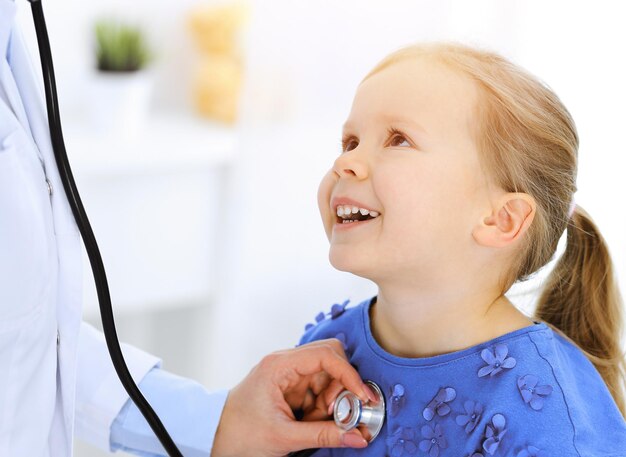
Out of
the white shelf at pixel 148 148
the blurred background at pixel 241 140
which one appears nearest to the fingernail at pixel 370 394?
the blurred background at pixel 241 140

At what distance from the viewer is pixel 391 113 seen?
1.05 m

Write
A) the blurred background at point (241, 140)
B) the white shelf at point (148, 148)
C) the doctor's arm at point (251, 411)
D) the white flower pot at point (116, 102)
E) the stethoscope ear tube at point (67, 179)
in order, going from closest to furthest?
the stethoscope ear tube at point (67, 179), the doctor's arm at point (251, 411), the blurred background at point (241, 140), the white shelf at point (148, 148), the white flower pot at point (116, 102)

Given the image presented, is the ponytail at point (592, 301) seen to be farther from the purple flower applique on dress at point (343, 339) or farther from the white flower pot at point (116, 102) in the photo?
the white flower pot at point (116, 102)

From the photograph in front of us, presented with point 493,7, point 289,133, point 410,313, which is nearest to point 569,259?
point 410,313

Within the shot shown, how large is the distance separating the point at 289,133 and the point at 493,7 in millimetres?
534

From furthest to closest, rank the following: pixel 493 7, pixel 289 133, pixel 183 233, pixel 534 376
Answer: pixel 183 233 → pixel 289 133 → pixel 493 7 → pixel 534 376

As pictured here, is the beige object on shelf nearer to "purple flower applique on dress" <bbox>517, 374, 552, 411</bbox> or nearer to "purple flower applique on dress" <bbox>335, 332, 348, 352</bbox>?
"purple flower applique on dress" <bbox>335, 332, 348, 352</bbox>

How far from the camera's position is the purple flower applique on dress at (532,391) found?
0.96 metres

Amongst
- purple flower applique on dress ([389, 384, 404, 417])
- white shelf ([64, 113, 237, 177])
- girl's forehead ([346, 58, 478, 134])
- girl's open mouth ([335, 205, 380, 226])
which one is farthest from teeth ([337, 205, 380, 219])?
white shelf ([64, 113, 237, 177])

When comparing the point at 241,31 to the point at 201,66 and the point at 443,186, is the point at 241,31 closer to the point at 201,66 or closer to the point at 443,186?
the point at 201,66

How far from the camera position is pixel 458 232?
104 centimetres

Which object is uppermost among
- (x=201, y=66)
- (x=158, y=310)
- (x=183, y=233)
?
(x=201, y=66)

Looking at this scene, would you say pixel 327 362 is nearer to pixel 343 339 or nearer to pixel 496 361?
pixel 343 339

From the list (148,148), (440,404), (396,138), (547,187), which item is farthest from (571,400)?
(148,148)
